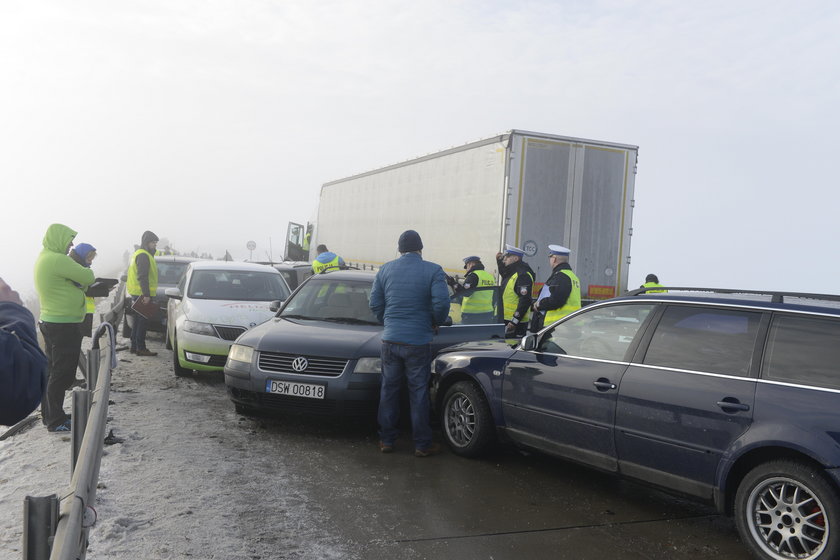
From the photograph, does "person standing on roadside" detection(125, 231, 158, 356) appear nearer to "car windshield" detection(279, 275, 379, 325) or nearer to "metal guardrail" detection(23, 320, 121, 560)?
"car windshield" detection(279, 275, 379, 325)

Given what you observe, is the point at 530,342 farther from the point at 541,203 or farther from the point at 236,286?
the point at 541,203

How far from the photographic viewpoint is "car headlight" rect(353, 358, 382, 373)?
22.3ft

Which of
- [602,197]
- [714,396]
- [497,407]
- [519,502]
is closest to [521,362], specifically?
[497,407]

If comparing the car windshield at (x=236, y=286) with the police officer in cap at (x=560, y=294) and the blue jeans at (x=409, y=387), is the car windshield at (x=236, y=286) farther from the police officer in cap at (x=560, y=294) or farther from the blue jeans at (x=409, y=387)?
the blue jeans at (x=409, y=387)

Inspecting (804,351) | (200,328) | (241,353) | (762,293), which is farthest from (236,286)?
(804,351)

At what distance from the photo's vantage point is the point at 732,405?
14.0 ft

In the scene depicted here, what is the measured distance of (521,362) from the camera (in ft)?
19.2

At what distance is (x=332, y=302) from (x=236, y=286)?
3.19 m

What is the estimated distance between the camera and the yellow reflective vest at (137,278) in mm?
10984

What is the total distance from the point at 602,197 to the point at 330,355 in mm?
7199

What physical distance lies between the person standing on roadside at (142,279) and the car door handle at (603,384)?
7.68 m

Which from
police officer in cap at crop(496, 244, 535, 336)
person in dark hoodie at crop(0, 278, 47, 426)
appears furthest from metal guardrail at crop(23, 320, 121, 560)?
police officer in cap at crop(496, 244, 535, 336)

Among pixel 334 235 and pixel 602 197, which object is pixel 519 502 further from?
pixel 334 235

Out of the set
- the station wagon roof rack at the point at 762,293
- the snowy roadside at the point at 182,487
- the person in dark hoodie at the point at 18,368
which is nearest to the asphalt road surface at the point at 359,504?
the snowy roadside at the point at 182,487
